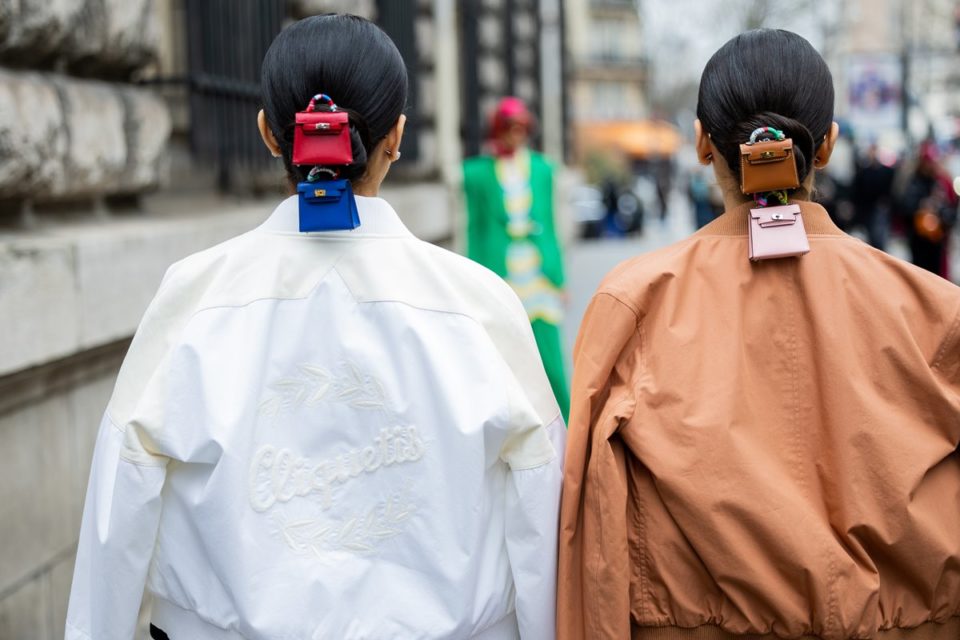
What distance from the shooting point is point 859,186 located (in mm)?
17016

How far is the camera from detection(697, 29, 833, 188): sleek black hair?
7.95 ft

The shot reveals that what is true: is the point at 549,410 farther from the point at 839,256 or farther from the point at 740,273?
the point at 839,256

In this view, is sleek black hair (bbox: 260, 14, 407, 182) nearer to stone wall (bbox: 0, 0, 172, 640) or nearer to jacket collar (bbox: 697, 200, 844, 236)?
jacket collar (bbox: 697, 200, 844, 236)

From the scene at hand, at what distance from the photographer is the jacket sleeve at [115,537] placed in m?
2.24

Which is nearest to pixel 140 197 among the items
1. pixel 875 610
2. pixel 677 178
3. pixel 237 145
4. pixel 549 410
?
pixel 237 145

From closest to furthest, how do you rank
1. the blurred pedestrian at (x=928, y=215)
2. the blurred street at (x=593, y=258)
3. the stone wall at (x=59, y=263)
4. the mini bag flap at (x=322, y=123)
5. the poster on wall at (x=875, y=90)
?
the mini bag flap at (x=322, y=123)
the stone wall at (x=59, y=263)
the blurred pedestrian at (x=928, y=215)
the blurred street at (x=593, y=258)
the poster on wall at (x=875, y=90)

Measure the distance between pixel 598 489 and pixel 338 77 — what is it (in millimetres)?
874

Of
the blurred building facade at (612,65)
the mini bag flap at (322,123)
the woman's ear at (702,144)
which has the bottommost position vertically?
the woman's ear at (702,144)

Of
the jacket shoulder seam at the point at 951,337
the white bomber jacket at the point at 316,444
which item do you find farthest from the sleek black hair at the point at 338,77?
the jacket shoulder seam at the point at 951,337

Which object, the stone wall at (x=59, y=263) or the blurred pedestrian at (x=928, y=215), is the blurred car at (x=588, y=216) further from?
the stone wall at (x=59, y=263)

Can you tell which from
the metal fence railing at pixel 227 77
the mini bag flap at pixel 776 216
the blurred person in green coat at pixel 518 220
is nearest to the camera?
the mini bag flap at pixel 776 216

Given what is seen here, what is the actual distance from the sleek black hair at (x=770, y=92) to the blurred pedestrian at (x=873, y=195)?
15.0m

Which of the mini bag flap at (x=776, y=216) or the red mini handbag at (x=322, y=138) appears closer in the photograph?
the red mini handbag at (x=322, y=138)

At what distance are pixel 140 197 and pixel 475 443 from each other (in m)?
3.01
